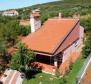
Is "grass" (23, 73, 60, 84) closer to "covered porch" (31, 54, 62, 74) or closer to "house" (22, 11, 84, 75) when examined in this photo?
"house" (22, 11, 84, 75)

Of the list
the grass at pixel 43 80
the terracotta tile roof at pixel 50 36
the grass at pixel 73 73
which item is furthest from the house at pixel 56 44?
the grass at pixel 43 80

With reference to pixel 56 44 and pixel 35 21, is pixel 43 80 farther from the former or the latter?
pixel 35 21

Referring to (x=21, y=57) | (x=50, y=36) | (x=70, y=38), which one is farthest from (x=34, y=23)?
Answer: (x=21, y=57)

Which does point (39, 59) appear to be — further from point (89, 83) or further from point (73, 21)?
point (89, 83)

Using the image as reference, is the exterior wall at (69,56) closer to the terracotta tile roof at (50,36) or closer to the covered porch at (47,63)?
the covered porch at (47,63)

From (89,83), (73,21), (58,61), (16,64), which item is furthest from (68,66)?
(89,83)

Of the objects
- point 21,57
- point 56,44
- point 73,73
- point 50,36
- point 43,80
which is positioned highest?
point 50,36
